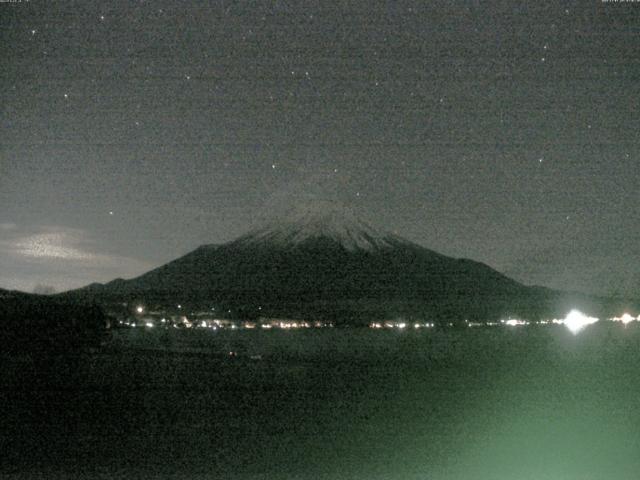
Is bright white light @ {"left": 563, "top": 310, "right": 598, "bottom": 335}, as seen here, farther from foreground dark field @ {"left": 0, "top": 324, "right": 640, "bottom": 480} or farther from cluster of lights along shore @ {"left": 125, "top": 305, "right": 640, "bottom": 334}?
foreground dark field @ {"left": 0, "top": 324, "right": 640, "bottom": 480}

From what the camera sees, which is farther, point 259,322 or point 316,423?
point 259,322

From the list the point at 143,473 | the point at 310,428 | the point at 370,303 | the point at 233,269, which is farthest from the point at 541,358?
the point at 233,269

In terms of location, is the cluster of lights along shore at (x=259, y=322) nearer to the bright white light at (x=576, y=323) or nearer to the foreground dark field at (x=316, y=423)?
the bright white light at (x=576, y=323)

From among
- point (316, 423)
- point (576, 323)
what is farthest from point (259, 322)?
point (316, 423)

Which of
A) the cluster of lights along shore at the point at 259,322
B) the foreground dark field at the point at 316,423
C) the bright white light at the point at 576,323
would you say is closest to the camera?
the foreground dark field at the point at 316,423

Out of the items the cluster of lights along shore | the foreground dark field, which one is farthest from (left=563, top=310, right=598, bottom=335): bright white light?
the foreground dark field

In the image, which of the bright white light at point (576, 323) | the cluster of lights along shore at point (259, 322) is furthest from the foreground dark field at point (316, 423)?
the cluster of lights along shore at point (259, 322)

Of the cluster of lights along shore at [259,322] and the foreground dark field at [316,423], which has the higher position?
the cluster of lights along shore at [259,322]

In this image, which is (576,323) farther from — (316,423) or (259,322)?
(316,423)

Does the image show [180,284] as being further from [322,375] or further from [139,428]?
[139,428]
